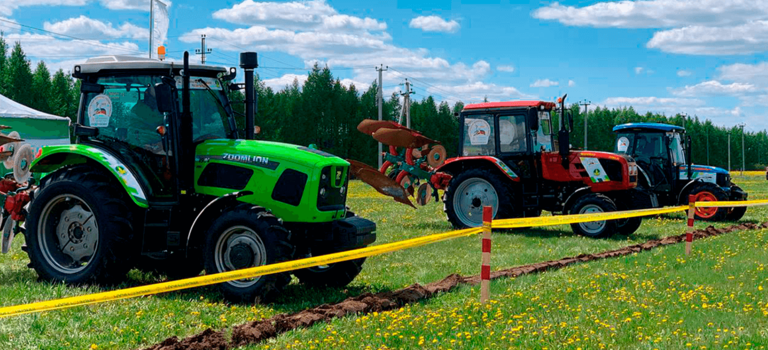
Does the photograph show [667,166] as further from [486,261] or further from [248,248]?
[248,248]

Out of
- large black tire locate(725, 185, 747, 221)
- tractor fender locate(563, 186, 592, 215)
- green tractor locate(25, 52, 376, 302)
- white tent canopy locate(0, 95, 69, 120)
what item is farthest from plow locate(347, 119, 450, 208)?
white tent canopy locate(0, 95, 69, 120)

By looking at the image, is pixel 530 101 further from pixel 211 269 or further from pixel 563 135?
pixel 211 269

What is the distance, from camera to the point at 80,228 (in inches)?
363

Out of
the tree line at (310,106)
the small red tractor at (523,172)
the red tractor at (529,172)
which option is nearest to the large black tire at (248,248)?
the small red tractor at (523,172)

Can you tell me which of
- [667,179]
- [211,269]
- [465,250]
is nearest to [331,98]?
[667,179]

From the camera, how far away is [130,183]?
28.7 feet

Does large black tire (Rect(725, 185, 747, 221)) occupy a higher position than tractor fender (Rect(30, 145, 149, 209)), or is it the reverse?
tractor fender (Rect(30, 145, 149, 209))

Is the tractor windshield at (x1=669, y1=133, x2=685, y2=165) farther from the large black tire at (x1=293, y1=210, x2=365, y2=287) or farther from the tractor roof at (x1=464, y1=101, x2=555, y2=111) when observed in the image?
the large black tire at (x1=293, y1=210, x2=365, y2=287)

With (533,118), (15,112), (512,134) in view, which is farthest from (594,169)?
(15,112)

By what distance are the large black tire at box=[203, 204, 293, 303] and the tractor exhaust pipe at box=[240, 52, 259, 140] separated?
58.8 inches

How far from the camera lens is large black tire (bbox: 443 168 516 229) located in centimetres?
1667

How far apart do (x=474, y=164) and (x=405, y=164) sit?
6.02ft

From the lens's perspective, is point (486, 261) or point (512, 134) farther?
point (512, 134)

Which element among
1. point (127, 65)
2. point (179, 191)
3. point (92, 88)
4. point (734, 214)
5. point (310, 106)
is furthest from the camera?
point (310, 106)
